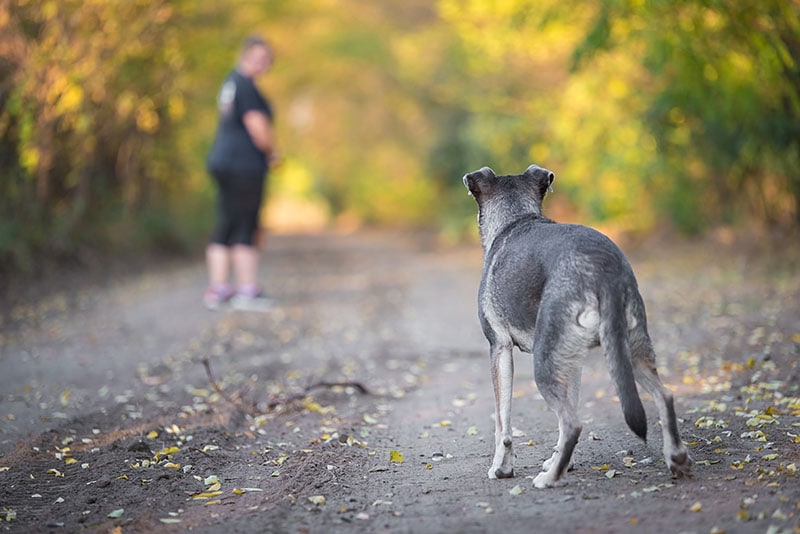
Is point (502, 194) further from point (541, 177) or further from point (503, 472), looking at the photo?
point (503, 472)

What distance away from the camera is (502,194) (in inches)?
214

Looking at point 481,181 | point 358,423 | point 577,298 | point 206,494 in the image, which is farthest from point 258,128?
point 577,298

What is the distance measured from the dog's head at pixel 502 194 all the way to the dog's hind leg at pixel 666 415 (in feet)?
4.06

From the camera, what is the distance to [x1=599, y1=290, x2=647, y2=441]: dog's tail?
4.09 m

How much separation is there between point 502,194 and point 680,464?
187 cm

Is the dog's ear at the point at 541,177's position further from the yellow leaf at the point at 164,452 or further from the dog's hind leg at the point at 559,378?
the yellow leaf at the point at 164,452

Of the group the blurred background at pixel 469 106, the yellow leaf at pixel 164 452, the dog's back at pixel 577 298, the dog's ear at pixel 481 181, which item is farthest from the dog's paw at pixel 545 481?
the blurred background at pixel 469 106

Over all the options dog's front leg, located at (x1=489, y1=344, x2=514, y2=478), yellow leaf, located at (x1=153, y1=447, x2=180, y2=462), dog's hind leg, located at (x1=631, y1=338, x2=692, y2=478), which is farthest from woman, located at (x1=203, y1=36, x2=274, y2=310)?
dog's hind leg, located at (x1=631, y1=338, x2=692, y2=478)

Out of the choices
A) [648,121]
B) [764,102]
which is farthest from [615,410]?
[648,121]

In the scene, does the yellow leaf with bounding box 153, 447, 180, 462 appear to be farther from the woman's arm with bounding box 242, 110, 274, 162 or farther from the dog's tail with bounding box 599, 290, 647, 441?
the woman's arm with bounding box 242, 110, 274, 162

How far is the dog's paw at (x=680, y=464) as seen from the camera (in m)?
4.39

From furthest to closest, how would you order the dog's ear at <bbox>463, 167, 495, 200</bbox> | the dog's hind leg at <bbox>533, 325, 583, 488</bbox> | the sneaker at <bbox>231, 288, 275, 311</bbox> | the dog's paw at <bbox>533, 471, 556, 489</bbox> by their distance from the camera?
the sneaker at <bbox>231, 288, 275, 311</bbox> < the dog's ear at <bbox>463, 167, 495, 200</bbox> < the dog's paw at <bbox>533, 471, 556, 489</bbox> < the dog's hind leg at <bbox>533, 325, 583, 488</bbox>

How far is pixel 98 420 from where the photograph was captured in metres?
6.29

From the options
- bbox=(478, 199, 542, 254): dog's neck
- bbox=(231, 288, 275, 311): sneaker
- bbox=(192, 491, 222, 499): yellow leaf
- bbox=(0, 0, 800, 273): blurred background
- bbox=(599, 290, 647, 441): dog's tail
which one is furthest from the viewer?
bbox=(231, 288, 275, 311): sneaker
